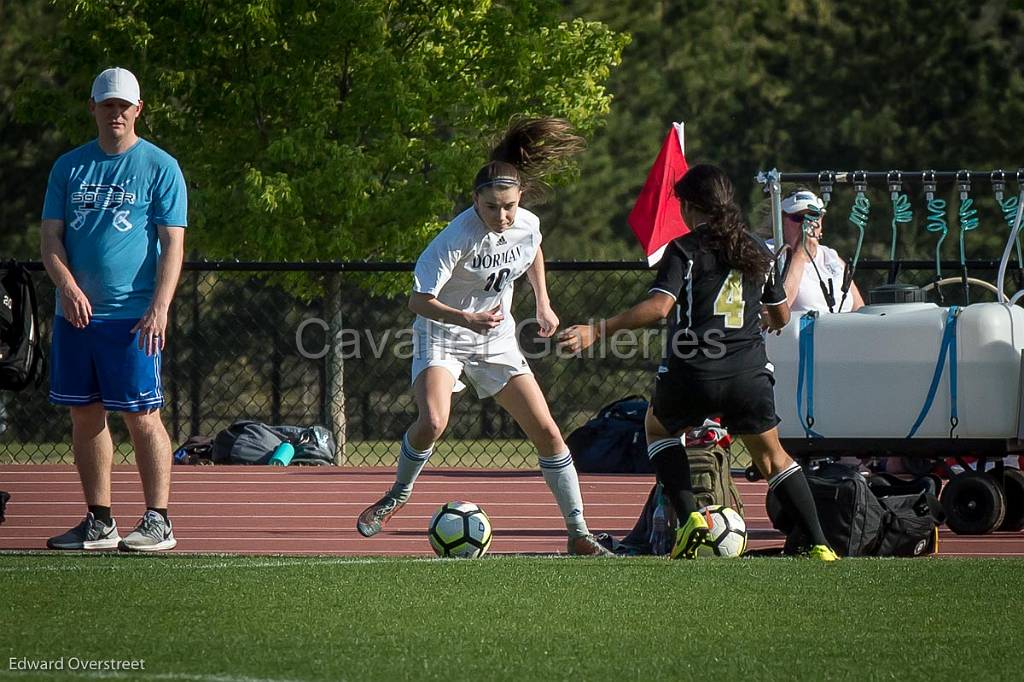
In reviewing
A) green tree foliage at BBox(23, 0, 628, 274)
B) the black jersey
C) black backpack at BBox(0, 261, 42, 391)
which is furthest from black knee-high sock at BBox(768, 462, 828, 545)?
green tree foliage at BBox(23, 0, 628, 274)

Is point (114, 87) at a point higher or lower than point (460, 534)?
higher

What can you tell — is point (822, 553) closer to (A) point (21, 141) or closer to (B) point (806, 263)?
(B) point (806, 263)

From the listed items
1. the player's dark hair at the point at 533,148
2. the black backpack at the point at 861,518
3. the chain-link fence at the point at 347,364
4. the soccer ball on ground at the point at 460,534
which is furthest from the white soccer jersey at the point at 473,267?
the chain-link fence at the point at 347,364

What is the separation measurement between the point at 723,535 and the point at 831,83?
82.8 ft

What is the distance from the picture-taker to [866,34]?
1241 inches

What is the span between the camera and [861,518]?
26.3 ft

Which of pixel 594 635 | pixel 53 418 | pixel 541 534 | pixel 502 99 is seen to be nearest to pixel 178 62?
pixel 502 99

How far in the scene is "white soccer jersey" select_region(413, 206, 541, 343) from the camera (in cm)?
773

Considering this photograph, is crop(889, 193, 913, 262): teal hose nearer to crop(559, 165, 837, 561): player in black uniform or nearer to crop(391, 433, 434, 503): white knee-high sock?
crop(559, 165, 837, 561): player in black uniform

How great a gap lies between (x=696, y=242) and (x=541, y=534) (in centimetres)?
279

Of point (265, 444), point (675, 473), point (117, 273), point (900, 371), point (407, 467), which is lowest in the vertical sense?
point (265, 444)

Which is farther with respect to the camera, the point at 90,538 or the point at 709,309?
the point at 90,538

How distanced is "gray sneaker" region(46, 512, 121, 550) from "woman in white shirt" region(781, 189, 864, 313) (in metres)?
4.31

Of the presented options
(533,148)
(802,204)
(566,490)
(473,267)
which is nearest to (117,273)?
(473,267)
